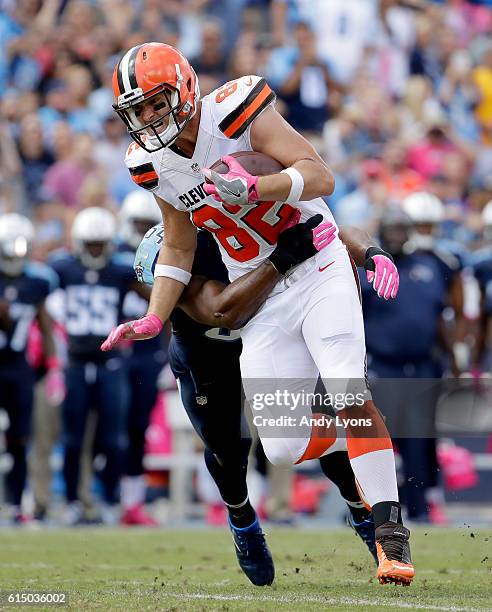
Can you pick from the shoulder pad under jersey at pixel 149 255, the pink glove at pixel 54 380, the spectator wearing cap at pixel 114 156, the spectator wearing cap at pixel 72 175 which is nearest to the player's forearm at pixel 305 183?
the shoulder pad under jersey at pixel 149 255

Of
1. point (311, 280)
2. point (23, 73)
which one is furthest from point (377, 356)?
point (23, 73)

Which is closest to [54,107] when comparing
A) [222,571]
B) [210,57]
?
[210,57]

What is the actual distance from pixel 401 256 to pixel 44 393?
282 cm

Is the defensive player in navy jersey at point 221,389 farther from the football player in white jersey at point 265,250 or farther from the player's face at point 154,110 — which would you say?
the player's face at point 154,110

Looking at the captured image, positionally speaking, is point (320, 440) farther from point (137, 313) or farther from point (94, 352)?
point (137, 313)

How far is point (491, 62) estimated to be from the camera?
13.7m

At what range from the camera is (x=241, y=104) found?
462 centimetres

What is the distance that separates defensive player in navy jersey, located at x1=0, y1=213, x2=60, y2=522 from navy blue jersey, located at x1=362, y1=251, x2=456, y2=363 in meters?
2.21

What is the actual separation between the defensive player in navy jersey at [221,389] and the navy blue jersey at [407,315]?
3447 mm

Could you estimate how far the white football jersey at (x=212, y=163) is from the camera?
4648 millimetres

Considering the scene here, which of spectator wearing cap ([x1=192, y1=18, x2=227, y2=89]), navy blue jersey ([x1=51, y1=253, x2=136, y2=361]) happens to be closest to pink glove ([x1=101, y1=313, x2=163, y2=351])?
navy blue jersey ([x1=51, y1=253, x2=136, y2=361])

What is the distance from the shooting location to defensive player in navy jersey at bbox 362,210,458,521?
8.49 m

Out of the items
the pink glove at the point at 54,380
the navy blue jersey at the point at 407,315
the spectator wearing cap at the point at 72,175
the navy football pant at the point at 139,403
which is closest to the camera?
the navy blue jersey at the point at 407,315

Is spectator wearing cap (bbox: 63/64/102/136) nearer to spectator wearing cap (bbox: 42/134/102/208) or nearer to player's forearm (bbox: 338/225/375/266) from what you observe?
spectator wearing cap (bbox: 42/134/102/208)
